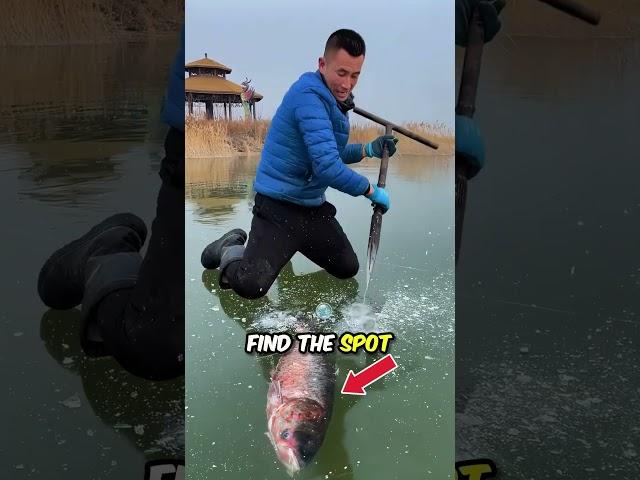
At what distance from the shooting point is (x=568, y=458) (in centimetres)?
158

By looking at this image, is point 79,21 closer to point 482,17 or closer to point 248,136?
point 248,136

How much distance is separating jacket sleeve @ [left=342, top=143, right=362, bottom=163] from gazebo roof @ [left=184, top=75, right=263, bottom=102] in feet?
0.83

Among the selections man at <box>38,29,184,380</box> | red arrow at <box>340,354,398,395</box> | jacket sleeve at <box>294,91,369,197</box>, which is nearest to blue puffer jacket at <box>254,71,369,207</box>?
jacket sleeve at <box>294,91,369,197</box>

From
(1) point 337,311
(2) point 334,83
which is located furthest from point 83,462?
(2) point 334,83

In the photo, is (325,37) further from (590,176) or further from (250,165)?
(590,176)

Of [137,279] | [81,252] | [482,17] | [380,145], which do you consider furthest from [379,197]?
[81,252]

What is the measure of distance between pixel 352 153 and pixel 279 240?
282 millimetres

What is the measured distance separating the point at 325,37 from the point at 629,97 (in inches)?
40.4

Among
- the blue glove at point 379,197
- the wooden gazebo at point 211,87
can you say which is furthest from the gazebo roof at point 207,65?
the blue glove at point 379,197

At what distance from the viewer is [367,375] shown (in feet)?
4.53

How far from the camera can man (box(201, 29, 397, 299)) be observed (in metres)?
1.32

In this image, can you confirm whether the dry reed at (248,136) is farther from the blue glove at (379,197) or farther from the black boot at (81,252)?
the black boot at (81,252)

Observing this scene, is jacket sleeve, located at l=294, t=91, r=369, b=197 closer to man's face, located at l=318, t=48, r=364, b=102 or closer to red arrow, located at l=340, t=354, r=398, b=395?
man's face, located at l=318, t=48, r=364, b=102

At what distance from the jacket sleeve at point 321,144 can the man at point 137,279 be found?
306 millimetres
